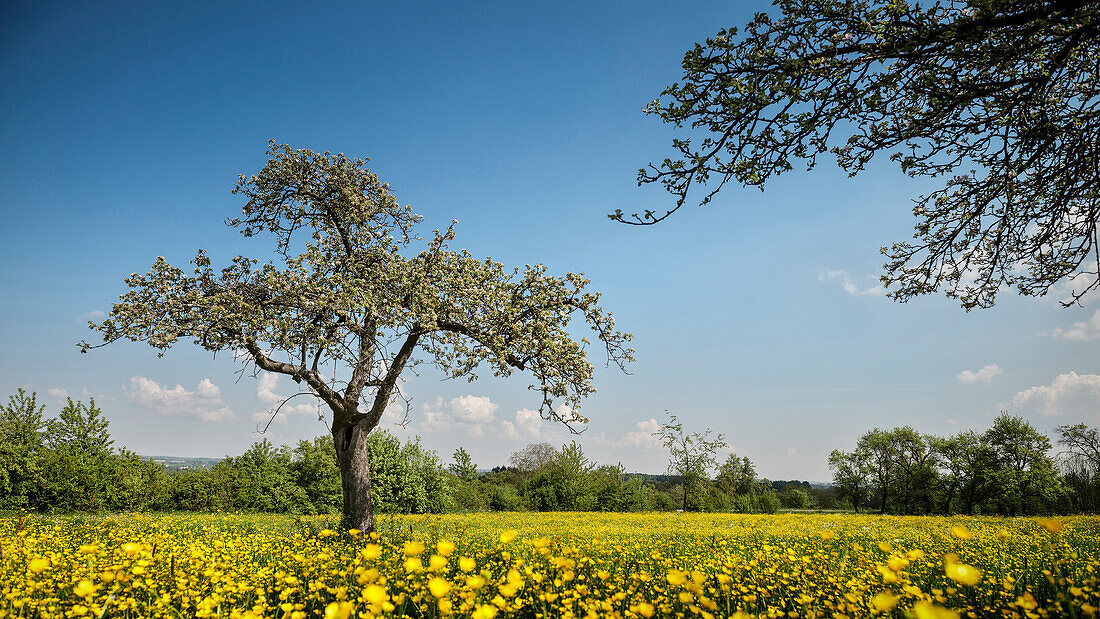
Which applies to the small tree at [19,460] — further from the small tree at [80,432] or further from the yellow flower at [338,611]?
the yellow flower at [338,611]

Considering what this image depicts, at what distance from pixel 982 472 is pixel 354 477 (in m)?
48.5

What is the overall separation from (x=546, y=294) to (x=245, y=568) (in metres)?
8.30

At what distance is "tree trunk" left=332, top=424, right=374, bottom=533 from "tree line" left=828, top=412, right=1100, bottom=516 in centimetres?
4587

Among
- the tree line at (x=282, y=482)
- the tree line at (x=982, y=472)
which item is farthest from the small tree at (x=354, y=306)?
the tree line at (x=982, y=472)

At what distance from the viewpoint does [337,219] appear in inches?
498

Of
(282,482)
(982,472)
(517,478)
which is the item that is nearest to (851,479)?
(982,472)

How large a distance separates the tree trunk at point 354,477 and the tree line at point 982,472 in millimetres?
45870

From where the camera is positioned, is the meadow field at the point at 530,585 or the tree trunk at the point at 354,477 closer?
the meadow field at the point at 530,585

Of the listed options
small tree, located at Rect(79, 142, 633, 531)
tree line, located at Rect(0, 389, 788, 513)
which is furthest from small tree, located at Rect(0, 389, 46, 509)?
small tree, located at Rect(79, 142, 633, 531)

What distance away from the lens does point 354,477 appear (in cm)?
1150

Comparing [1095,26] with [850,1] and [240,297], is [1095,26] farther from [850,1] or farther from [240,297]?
[240,297]

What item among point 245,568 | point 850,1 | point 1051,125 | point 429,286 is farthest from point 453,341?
point 1051,125

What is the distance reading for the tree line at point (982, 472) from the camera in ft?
121

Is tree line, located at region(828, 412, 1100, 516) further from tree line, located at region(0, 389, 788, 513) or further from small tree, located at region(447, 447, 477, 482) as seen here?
small tree, located at region(447, 447, 477, 482)
